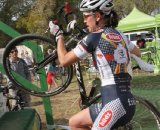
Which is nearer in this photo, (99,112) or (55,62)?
(99,112)

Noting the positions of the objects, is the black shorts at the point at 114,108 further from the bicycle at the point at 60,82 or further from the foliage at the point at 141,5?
the foliage at the point at 141,5

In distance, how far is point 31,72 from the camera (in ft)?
18.5

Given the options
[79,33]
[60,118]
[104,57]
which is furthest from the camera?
[60,118]

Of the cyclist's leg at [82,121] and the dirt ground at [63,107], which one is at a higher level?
the cyclist's leg at [82,121]

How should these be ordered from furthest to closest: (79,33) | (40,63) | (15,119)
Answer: (15,119), (40,63), (79,33)

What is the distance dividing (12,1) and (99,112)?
1729 inches

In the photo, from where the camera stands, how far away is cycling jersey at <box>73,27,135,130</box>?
354cm

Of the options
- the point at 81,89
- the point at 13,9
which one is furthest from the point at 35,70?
the point at 13,9

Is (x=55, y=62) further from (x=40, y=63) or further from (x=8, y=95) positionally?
(x=8, y=95)

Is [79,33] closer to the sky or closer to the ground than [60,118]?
closer to the sky

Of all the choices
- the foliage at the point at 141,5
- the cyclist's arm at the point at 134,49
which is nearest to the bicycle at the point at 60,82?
the cyclist's arm at the point at 134,49

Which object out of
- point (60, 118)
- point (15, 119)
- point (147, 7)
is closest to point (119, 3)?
point (147, 7)

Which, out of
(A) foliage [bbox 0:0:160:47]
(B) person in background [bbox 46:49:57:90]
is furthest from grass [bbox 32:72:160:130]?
(A) foliage [bbox 0:0:160:47]

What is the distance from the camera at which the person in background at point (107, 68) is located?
3.54 m
